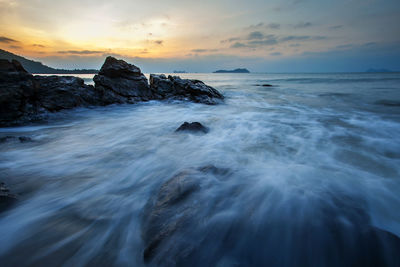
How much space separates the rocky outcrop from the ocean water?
6.94m

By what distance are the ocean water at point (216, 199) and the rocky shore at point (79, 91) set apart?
232 centimetres

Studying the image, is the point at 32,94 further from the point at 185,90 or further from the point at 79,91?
the point at 185,90

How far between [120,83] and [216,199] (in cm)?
1151

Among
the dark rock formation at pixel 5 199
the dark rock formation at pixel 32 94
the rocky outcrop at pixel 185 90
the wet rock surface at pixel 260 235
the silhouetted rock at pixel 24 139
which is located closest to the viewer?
the wet rock surface at pixel 260 235

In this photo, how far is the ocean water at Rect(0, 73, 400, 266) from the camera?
66.6 inches

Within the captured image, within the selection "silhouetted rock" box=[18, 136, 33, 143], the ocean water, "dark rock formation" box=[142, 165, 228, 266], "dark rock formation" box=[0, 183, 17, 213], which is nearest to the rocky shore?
the ocean water

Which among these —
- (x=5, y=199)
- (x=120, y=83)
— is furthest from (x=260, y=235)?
(x=120, y=83)

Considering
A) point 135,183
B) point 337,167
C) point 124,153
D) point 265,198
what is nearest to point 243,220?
point 265,198

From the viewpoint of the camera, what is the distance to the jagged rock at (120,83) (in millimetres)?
10906

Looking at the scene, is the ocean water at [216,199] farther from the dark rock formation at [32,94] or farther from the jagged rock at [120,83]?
the jagged rock at [120,83]

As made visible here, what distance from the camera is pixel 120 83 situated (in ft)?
38.3

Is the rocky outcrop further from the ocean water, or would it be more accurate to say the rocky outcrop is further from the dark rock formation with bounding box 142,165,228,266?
the dark rock formation with bounding box 142,165,228,266

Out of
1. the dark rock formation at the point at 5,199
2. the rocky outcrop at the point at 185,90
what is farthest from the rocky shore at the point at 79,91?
the dark rock formation at the point at 5,199

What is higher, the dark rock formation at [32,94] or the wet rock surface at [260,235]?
the dark rock formation at [32,94]
